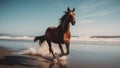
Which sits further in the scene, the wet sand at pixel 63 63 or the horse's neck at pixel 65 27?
the horse's neck at pixel 65 27

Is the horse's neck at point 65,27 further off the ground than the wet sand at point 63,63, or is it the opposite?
the horse's neck at point 65,27

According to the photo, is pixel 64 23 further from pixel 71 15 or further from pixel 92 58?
pixel 92 58

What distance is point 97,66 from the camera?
6203 mm

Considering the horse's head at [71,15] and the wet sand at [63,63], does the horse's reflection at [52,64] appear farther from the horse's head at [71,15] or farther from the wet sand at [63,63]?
the horse's head at [71,15]

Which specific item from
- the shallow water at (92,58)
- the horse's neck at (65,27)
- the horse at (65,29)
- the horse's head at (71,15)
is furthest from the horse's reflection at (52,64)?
the horse's head at (71,15)

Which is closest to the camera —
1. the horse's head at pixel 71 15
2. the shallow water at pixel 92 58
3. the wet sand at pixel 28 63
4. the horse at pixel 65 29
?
the wet sand at pixel 28 63

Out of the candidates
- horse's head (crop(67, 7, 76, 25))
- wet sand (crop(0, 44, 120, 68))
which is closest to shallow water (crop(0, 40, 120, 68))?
wet sand (crop(0, 44, 120, 68))

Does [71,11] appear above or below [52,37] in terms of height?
above

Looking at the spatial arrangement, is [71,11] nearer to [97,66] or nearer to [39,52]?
[97,66]

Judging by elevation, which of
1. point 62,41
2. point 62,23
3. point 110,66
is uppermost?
point 62,23

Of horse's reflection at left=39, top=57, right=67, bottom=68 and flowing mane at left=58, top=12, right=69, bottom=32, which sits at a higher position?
flowing mane at left=58, top=12, right=69, bottom=32

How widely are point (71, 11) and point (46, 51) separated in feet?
10.8

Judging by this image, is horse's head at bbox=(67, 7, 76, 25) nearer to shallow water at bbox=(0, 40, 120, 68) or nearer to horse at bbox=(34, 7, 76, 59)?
horse at bbox=(34, 7, 76, 59)

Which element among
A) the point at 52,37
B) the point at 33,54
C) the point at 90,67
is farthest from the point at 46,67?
the point at 33,54
